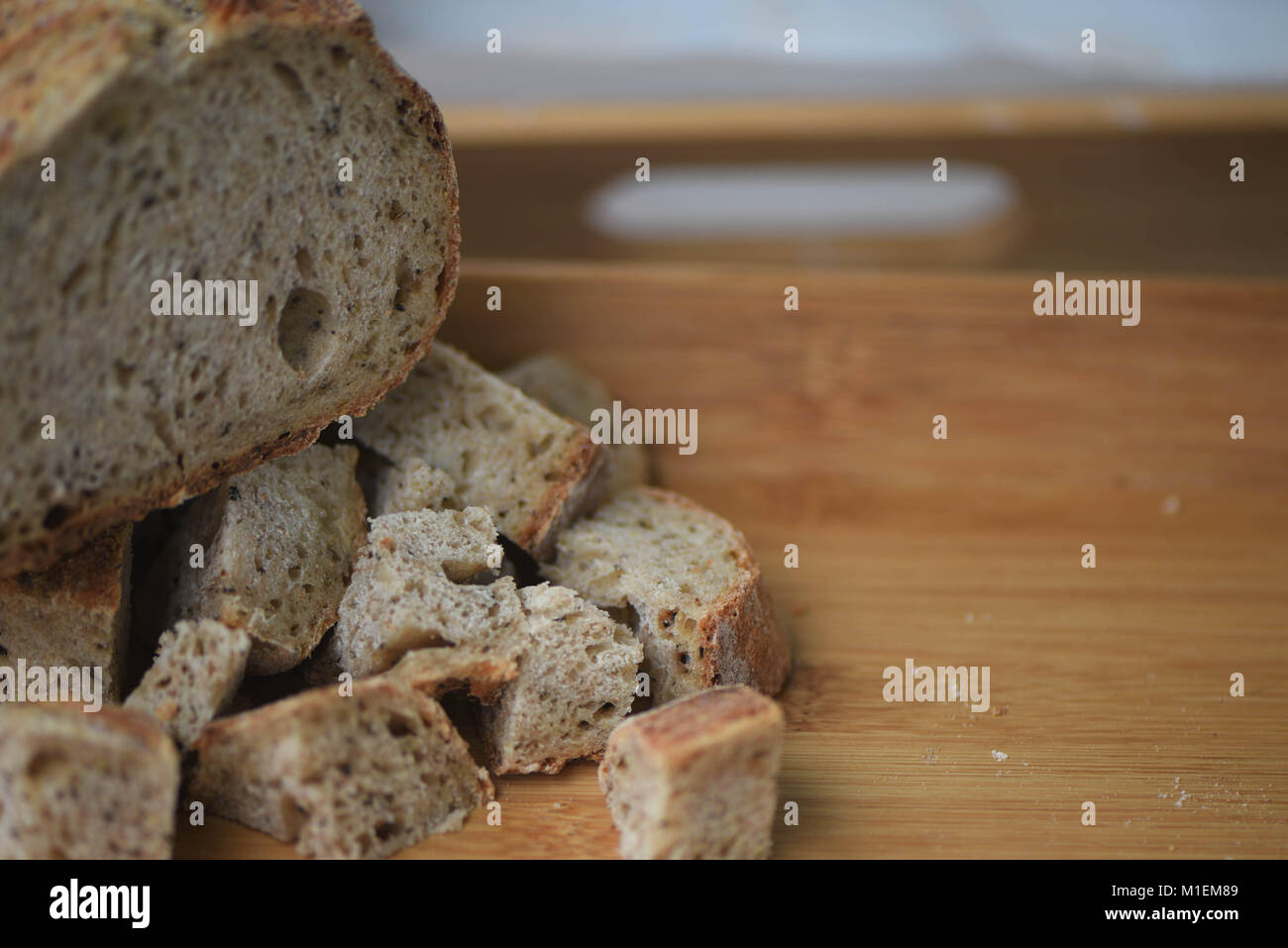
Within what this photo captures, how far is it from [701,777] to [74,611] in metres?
1.02

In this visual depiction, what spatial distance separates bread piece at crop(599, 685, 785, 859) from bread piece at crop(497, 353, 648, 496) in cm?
95

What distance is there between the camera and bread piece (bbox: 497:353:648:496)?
8.54ft

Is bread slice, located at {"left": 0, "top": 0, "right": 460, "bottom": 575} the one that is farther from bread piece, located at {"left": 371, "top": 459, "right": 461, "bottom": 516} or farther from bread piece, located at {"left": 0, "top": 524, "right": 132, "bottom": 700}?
bread piece, located at {"left": 371, "top": 459, "right": 461, "bottom": 516}

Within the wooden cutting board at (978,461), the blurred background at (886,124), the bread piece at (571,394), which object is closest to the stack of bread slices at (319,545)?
the bread piece at (571,394)

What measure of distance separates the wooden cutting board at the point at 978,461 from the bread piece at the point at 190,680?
1.08 meters

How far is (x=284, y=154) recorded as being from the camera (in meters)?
1.74

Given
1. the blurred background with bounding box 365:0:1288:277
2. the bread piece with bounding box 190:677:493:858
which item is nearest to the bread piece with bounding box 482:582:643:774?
the bread piece with bounding box 190:677:493:858

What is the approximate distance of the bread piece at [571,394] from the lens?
260cm

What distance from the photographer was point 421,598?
183 centimetres

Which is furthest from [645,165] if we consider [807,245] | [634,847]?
[634,847]

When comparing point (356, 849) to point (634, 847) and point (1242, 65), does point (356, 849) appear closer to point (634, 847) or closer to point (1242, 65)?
point (634, 847)

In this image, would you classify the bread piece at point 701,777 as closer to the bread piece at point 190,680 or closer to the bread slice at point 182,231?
the bread piece at point 190,680

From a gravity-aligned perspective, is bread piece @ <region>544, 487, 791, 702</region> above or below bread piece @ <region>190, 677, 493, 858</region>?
above

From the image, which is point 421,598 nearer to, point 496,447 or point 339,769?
point 339,769
